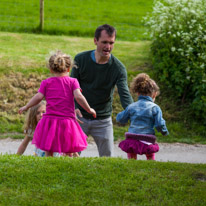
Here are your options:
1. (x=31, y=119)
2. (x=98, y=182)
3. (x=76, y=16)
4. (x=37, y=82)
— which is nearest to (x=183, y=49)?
(x=37, y=82)

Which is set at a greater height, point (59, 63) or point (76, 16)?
point (59, 63)

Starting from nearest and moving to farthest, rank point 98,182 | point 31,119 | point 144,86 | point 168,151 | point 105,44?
point 98,182
point 144,86
point 105,44
point 31,119
point 168,151

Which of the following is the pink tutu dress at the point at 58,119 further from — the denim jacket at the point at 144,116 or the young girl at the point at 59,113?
the denim jacket at the point at 144,116

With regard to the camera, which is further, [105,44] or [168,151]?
[168,151]

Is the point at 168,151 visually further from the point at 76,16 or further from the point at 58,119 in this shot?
the point at 76,16

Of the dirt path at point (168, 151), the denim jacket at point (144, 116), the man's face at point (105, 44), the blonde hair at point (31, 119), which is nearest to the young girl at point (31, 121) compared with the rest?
the blonde hair at point (31, 119)

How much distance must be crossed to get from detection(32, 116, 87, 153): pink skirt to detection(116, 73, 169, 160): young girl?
0.62m

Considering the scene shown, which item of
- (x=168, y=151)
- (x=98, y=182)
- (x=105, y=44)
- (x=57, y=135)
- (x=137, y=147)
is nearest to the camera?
(x=98, y=182)

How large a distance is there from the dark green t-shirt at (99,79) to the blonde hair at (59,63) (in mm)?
417

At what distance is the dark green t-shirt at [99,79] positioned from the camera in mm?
5633

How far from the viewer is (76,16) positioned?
16.9 metres

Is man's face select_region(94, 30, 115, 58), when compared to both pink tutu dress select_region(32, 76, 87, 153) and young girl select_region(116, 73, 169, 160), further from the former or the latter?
pink tutu dress select_region(32, 76, 87, 153)

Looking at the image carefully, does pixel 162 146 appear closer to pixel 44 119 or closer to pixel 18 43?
pixel 44 119

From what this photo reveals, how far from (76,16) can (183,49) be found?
802 centimetres
